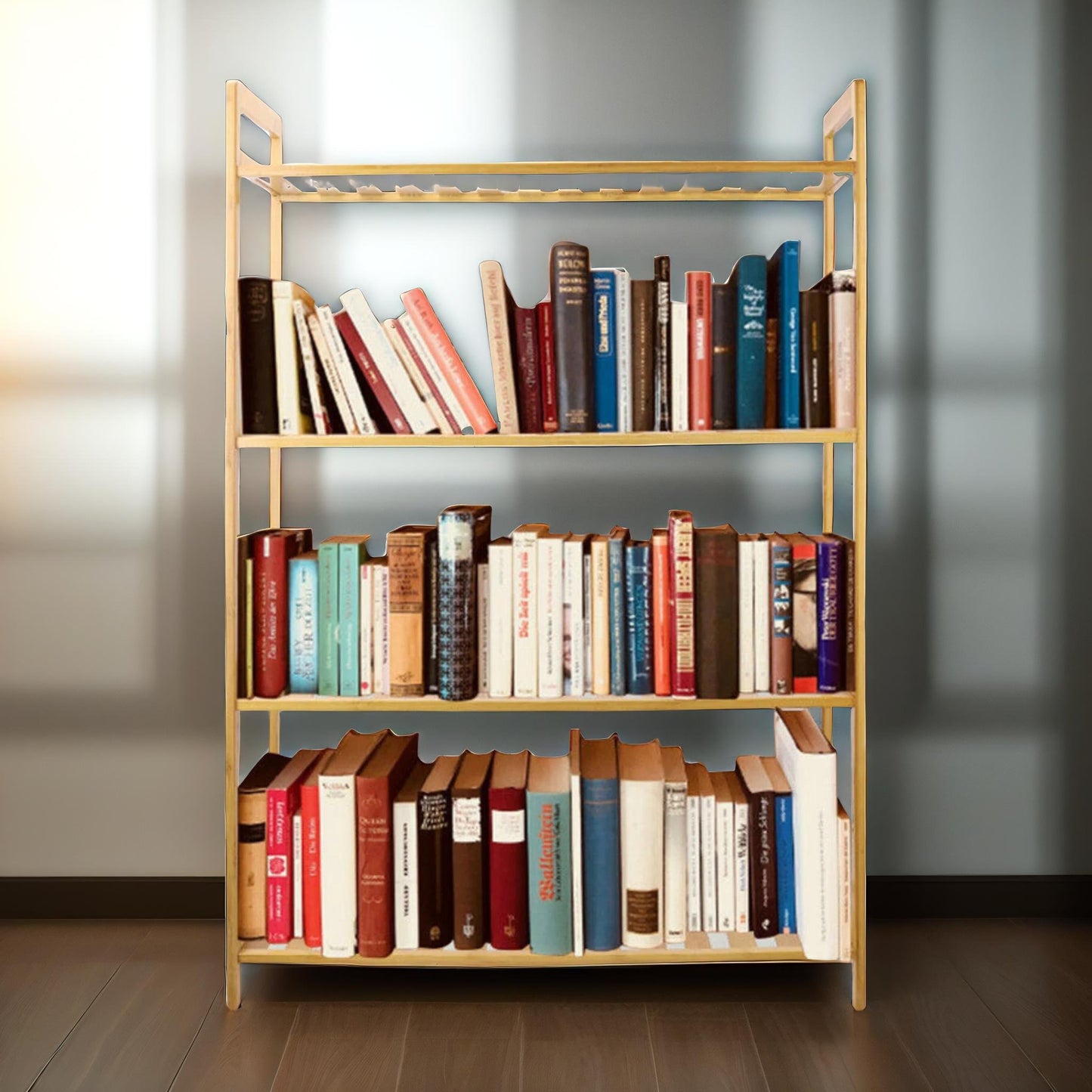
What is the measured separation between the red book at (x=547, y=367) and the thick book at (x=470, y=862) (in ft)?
2.14

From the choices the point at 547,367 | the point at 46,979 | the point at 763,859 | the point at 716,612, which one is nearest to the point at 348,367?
the point at 547,367

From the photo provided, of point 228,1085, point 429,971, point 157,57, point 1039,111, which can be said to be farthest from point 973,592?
point 157,57

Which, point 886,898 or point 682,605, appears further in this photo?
point 886,898

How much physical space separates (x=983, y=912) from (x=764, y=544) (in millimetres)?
1075

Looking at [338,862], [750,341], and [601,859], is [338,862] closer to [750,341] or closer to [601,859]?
[601,859]

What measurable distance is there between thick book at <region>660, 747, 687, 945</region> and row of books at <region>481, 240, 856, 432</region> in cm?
64

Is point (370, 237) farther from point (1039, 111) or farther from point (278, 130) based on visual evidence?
point (1039, 111)

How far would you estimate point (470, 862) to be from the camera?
1.78 m

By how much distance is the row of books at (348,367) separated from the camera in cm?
177

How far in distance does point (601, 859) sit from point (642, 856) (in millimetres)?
71

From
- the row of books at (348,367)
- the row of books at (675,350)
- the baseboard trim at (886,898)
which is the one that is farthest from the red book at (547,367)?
the baseboard trim at (886,898)

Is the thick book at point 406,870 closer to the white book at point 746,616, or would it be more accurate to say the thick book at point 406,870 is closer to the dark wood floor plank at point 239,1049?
the dark wood floor plank at point 239,1049

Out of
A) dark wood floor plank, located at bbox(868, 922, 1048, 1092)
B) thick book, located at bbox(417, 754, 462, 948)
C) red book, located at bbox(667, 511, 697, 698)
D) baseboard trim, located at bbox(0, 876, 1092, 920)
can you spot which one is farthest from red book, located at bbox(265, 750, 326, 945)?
dark wood floor plank, located at bbox(868, 922, 1048, 1092)

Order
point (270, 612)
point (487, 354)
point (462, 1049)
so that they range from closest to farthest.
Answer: point (462, 1049)
point (270, 612)
point (487, 354)
